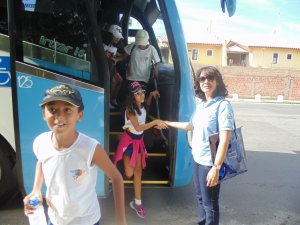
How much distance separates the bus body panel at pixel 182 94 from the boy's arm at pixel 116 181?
72.3 inches

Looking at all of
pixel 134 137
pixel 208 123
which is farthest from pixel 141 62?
pixel 208 123

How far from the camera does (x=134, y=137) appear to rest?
3502 millimetres

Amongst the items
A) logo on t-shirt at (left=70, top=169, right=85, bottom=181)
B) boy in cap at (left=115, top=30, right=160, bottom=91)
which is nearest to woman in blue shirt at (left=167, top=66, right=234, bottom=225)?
logo on t-shirt at (left=70, top=169, right=85, bottom=181)

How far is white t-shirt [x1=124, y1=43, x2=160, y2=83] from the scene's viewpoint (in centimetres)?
429

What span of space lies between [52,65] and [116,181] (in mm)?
1749

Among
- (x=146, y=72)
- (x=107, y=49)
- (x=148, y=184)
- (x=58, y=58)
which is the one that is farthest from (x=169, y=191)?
(x=58, y=58)

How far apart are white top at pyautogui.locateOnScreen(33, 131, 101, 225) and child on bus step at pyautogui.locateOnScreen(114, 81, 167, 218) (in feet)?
5.09

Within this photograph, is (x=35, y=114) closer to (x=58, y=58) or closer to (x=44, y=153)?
(x=58, y=58)

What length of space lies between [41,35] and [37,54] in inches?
7.8

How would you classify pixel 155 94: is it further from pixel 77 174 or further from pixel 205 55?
pixel 205 55

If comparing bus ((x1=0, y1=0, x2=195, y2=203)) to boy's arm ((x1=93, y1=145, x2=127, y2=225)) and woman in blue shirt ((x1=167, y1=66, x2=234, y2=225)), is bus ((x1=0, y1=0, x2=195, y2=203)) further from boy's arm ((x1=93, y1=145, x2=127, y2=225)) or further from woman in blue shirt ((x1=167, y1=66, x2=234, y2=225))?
boy's arm ((x1=93, y1=145, x2=127, y2=225))

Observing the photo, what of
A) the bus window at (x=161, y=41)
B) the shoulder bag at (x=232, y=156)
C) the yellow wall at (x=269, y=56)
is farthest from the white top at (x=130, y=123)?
the yellow wall at (x=269, y=56)

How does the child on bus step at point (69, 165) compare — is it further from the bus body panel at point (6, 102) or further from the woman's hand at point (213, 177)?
the bus body panel at point (6, 102)

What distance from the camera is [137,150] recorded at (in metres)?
3.51
